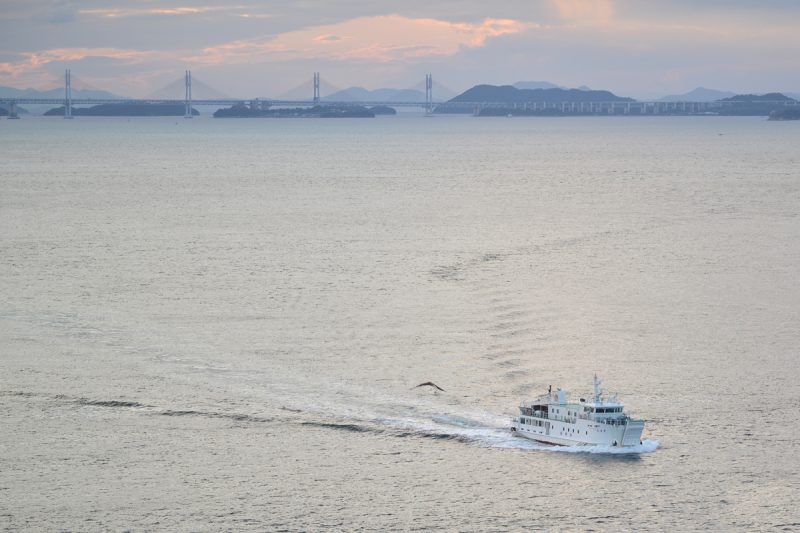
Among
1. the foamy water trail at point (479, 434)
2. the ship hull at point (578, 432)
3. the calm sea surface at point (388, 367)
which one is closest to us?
the calm sea surface at point (388, 367)

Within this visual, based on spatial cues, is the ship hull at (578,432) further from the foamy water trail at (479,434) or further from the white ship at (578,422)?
the foamy water trail at (479,434)

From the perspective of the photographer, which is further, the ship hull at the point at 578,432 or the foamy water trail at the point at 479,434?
the foamy water trail at the point at 479,434

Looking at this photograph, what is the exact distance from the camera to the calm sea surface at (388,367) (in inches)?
952

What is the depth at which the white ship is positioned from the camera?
26469 millimetres

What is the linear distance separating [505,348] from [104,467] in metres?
12.5

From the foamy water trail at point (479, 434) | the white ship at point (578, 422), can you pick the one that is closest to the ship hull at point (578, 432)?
the white ship at point (578, 422)

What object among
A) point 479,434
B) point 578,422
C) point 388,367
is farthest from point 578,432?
point 388,367

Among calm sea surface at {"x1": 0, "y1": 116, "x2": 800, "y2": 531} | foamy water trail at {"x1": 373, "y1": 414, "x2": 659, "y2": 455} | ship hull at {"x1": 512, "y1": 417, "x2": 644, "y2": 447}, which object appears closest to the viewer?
calm sea surface at {"x1": 0, "y1": 116, "x2": 800, "y2": 531}

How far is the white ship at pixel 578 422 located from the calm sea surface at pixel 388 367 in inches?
14.9

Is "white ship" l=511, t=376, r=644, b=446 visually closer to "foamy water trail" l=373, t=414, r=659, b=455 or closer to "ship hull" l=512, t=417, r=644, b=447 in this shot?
"ship hull" l=512, t=417, r=644, b=447

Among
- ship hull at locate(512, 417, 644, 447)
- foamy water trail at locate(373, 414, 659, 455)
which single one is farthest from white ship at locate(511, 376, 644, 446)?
foamy water trail at locate(373, 414, 659, 455)

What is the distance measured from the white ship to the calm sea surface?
0.38m

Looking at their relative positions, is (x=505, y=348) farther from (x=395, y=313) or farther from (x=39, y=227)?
(x=39, y=227)

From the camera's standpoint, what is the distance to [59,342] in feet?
116
